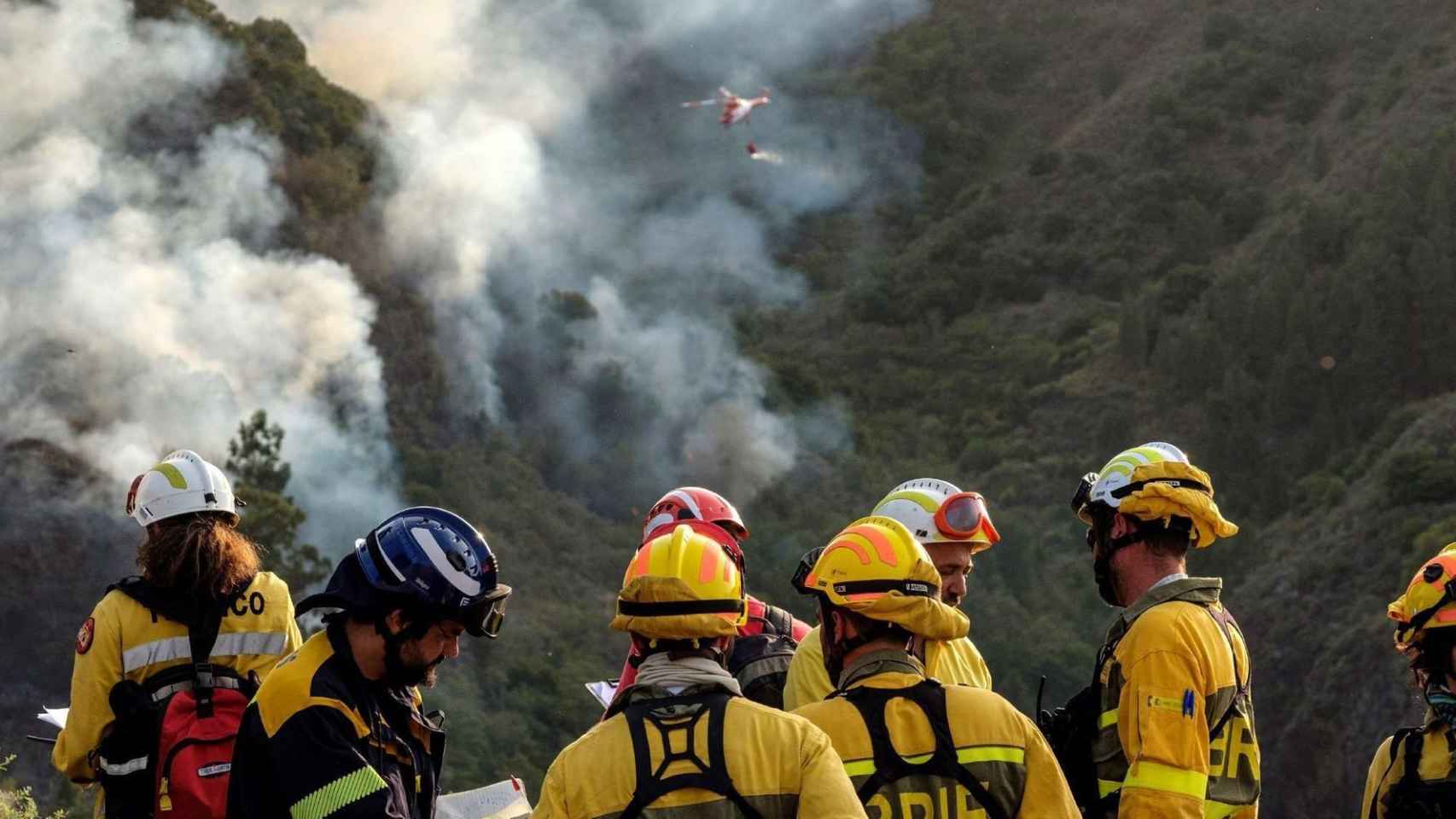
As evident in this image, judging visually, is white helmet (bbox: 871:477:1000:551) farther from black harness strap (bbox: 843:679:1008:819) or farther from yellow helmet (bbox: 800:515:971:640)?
black harness strap (bbox: 843:679:1008:819)

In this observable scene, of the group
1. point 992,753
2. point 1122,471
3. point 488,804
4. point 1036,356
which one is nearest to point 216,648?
point 488,804

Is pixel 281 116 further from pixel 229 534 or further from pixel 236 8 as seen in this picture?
pixel 229 534

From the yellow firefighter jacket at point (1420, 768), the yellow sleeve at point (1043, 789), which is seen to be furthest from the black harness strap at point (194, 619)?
the yellow firefighter jacket at point (1420, 768)

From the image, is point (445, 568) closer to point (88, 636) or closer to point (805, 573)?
point (805, 573)

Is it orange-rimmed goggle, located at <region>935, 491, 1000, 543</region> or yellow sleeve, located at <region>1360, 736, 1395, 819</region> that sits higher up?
orange-rimmed goggle, located at <region>935, 491, 1000, 543</region>

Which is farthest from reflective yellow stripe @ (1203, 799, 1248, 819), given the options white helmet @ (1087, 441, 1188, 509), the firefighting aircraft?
the firefighting aircraft

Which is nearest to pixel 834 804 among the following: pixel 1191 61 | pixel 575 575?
pixel 575 575
